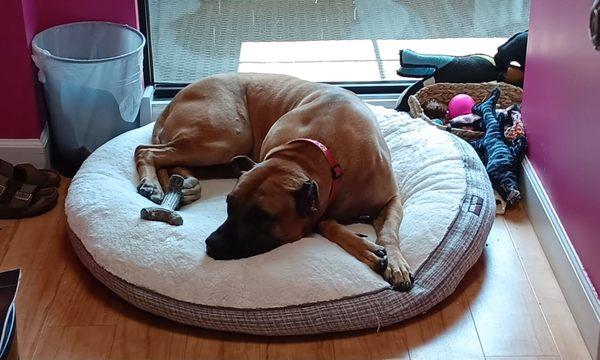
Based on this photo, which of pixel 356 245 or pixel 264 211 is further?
pixel 356 245

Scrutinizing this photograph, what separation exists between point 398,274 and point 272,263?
37 cm

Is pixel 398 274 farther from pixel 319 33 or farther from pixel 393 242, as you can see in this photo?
pixel 319 33

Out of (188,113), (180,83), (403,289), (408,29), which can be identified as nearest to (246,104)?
(188,113)

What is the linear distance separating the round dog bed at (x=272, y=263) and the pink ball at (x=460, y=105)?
659mm

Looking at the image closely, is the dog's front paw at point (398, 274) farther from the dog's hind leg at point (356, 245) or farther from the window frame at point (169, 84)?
the window frame at point (169, 84)

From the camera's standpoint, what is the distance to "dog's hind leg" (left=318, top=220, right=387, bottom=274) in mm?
2768

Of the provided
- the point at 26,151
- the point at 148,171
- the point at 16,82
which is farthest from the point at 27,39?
the point at 148,171

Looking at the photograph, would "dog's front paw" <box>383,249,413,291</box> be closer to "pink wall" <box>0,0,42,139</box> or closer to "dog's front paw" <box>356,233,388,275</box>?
"dog's front paw" <box>356,233,388,275</box>

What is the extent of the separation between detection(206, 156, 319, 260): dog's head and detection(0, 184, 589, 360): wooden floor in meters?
0.26

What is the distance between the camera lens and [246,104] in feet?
11.4

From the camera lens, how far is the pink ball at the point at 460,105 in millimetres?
3916

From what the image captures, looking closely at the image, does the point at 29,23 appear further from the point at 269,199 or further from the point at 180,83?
the point at 269,199

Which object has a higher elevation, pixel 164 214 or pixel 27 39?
pixel 27 39

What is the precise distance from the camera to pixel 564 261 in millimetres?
2895
